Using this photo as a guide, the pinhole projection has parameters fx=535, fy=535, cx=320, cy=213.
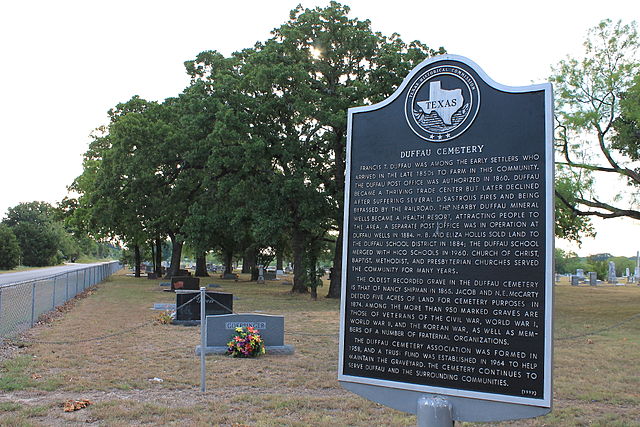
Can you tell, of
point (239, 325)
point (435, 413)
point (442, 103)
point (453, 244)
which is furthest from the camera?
point (239, 325)

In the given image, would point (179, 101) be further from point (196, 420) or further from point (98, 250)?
point (98, 250)

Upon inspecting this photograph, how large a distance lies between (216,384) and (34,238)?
83.3 metres

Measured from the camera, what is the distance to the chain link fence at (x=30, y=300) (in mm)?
13071

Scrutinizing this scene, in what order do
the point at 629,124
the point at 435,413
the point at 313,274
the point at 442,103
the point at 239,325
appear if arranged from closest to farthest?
1. the point at 435,413
2. the point at 442,103
3. the point at 239,325
4. the point at 629,124
5. the point at 313,274

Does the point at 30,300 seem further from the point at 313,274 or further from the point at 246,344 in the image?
the point at 246,344

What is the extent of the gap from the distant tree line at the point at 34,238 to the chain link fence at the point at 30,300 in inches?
919

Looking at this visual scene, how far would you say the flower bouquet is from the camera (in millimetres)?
10219

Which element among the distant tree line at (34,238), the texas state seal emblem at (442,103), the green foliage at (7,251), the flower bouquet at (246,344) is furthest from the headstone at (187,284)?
the green foliage at (7,251)

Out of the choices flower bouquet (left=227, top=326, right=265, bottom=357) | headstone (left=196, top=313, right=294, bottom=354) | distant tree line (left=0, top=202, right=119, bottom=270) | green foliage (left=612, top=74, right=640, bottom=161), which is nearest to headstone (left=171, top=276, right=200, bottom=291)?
headstone (left=196, top=313, right=294, bottom=354)

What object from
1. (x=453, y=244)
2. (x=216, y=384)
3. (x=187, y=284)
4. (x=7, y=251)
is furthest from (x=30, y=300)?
(x=7, y=251)

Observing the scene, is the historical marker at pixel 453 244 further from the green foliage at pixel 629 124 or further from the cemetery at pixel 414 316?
the green foliage at pixel 629 124

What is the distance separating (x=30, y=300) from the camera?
60.5ft

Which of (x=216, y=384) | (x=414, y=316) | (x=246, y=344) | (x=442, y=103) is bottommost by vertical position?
(x=216, y=384)

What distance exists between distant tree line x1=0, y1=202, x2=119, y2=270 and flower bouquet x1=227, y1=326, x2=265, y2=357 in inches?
1565
